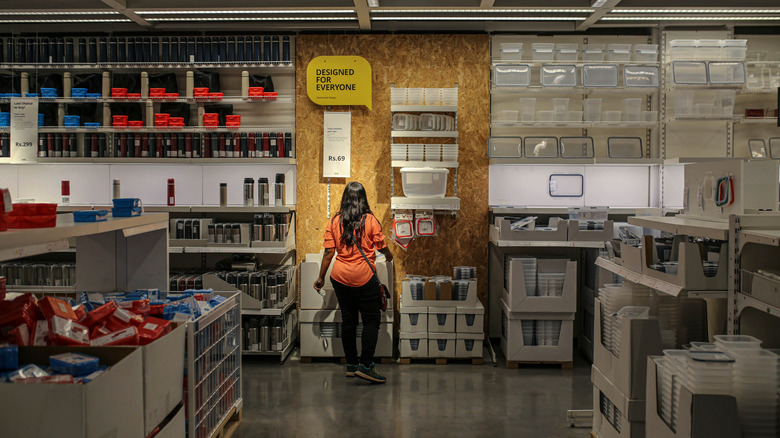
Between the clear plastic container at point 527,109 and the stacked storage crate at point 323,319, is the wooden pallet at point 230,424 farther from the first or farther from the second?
the clear plastic container at point 527,109

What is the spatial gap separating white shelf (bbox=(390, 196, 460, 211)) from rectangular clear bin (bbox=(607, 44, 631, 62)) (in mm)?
2216

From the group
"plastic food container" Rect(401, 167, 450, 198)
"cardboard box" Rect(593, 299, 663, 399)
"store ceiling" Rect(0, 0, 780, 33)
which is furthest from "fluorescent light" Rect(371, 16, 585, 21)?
"cardboard box" Rect(593, 299, 663, 399)

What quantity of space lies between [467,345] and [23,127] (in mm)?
5067

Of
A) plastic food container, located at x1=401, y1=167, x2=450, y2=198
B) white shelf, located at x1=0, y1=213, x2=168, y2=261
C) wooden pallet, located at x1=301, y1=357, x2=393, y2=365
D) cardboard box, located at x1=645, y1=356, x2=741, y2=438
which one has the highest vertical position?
plastic food container, located at x1=401, y1=167, x2=450, y2=198

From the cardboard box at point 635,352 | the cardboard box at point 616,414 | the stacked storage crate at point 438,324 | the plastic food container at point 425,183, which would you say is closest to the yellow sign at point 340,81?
the plastic food container at point 425,183

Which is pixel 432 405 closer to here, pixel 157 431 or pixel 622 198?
pixel 157 431

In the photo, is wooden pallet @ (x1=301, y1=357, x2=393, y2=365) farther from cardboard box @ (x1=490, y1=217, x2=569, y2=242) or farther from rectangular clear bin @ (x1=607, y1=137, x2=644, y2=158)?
rectangular clear bin @ (x1=607, y1=137, x2=644, y2=158)

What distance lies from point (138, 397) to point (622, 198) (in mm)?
5629

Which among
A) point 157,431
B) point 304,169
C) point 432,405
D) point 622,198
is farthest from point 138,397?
point 622,198

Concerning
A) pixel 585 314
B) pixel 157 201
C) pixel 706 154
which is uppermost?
pixel 706 154

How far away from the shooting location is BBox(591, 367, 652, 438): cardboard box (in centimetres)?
293

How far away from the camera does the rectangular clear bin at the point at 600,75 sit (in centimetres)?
598

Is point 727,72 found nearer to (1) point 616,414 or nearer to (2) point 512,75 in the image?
(2) point 512,75

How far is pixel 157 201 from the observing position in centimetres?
647
